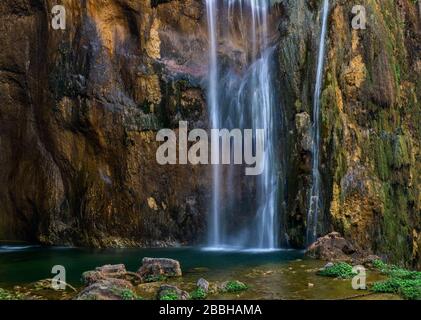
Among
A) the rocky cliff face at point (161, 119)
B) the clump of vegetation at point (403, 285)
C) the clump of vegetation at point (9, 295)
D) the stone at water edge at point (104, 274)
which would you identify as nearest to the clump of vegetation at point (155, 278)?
the stone at water edge at point (104, 274)

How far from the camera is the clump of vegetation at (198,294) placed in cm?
1115

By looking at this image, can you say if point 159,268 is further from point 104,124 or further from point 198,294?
point 104,124

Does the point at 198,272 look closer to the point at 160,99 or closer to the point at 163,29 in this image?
the point at 160,99

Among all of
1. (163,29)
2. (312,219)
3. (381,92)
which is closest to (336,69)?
(381,92)

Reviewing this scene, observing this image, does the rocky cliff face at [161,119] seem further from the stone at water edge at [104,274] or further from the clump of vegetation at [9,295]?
the clump of vegetation at [9,295]

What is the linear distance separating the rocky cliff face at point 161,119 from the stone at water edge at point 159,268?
7.01 meters

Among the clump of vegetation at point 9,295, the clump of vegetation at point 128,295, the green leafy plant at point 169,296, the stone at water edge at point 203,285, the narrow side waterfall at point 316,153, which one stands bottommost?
the clump of vegetation at point 9,295

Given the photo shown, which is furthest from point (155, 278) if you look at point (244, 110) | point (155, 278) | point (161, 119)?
point (161, 119)

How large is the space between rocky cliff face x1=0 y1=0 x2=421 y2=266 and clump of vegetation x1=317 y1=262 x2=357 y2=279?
18.8 ft

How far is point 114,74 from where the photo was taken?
76.3 feet

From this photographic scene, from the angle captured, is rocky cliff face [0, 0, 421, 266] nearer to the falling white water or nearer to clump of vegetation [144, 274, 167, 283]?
the falling white water

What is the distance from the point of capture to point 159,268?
13.5m

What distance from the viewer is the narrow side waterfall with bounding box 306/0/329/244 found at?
19219 mm

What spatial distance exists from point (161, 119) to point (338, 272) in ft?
40.1
